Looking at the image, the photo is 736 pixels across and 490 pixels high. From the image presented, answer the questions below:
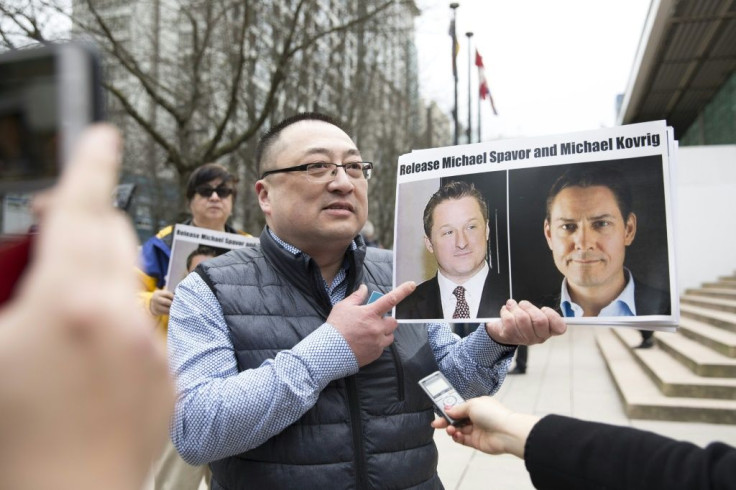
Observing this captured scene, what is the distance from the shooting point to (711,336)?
29.1 feet

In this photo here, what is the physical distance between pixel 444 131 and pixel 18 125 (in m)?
28.6

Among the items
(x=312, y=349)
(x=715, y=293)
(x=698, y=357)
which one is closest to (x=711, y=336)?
(x=698, y=357)

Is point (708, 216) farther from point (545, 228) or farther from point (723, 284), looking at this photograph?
point (545, 228)

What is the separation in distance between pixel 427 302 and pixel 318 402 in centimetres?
42

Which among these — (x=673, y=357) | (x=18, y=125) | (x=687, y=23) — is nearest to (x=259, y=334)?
(x=18, y=125)

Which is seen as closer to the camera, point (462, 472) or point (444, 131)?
point (462, 472)

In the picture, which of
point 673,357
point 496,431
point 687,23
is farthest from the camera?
point 687,23

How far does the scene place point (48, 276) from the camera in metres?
0.45

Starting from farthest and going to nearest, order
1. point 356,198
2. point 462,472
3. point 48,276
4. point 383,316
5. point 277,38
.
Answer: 1. point 277,38
2. point 462,472
3. point 356,198
4. point 383,316
5. point 48,276

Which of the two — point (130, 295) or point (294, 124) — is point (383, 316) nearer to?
point (294, 124)

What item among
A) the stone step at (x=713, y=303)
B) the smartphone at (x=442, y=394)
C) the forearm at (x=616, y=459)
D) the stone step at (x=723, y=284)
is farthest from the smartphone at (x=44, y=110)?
the stone step at (x=723, y=284)

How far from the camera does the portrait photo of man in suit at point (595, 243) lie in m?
1.56

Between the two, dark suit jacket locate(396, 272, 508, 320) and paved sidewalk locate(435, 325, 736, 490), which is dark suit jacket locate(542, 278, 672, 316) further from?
paved sidewalk locate(435, 325, 736, 490)

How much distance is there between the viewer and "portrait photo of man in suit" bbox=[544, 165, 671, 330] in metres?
1.56
